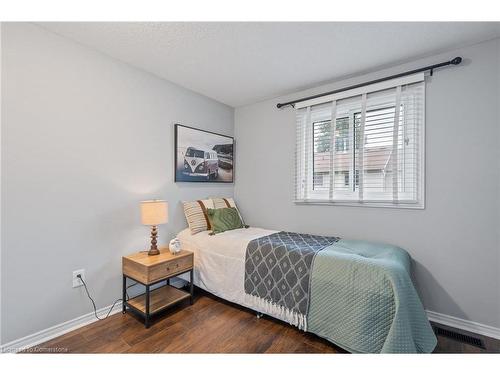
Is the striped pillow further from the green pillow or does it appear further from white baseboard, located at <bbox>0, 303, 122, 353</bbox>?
white baseboard, located at <bbox>0, 303, 122, 353</bbox>

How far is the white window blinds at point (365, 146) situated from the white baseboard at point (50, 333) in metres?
2.36

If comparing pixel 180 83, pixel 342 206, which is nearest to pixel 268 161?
pixel 342 206

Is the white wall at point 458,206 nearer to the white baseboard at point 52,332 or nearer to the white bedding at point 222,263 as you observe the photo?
the white bedding at point 222,263

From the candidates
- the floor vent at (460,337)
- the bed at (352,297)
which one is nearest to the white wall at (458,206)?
the floor vent at (460,337)

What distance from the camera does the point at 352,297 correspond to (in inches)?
58.6

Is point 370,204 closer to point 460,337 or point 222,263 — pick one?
point 460,337

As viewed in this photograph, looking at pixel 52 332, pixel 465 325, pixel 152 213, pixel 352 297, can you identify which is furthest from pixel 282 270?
pixel 52 332

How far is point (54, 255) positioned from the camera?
169 cm

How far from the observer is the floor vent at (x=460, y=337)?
1.64 m

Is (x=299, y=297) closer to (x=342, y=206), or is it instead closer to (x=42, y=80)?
(x=342, y=206)

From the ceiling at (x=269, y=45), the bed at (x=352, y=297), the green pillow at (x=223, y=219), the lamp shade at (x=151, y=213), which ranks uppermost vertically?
the ceiling at (x=269, y=45)

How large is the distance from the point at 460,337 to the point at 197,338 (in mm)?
2045

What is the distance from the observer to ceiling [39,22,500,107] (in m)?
1.63

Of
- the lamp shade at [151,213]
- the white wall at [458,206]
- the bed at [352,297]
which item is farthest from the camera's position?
the lamp shade at [151,213]
